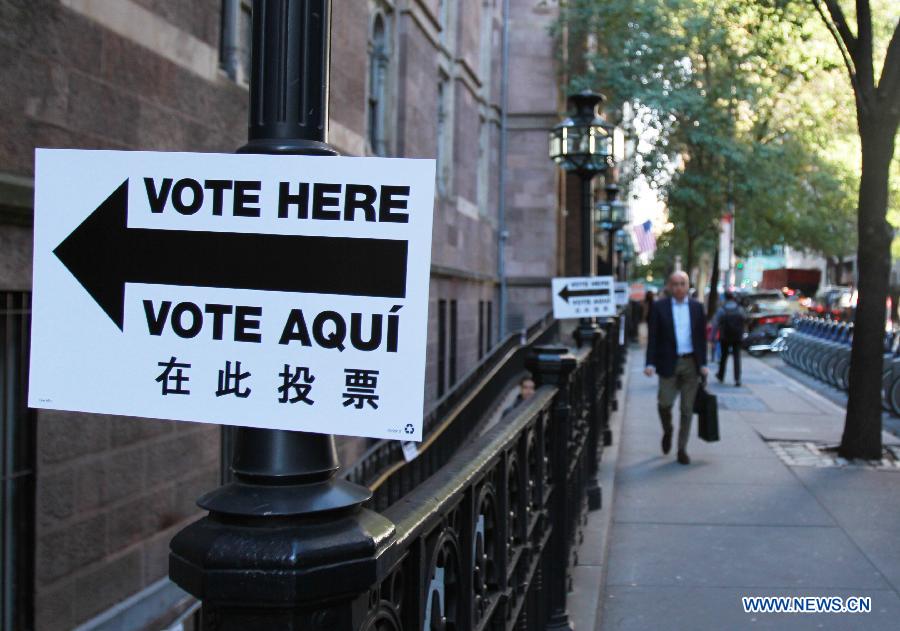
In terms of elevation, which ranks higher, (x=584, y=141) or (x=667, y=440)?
(x=584, y=141)

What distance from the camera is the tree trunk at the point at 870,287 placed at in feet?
35.9

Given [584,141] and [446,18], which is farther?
[446,18]

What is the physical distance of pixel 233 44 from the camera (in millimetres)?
8375

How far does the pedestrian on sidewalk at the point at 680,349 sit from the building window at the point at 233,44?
16.3ft

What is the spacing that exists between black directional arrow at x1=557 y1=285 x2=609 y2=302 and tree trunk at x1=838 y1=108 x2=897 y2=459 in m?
2.84

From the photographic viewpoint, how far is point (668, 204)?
31719 mm

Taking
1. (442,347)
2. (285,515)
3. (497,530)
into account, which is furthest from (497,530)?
(442,347)

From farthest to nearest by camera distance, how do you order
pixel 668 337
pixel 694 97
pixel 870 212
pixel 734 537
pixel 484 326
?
pixel 694 97, pixel 484 326, pixel 870 212, pixel 668 337, pixel 734 537

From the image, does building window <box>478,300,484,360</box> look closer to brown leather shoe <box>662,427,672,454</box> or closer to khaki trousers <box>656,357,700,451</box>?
brown leather shoe <box>662,427,672,454</box>

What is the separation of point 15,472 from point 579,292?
791cm

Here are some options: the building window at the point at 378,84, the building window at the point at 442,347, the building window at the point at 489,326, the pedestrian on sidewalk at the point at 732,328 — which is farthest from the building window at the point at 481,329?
the building window at the point at 378,84

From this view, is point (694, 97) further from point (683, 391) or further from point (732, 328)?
point (683, 391)

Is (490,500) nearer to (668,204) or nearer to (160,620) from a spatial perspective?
(160,620)

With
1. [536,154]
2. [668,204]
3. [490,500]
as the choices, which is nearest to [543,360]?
[490,500]
